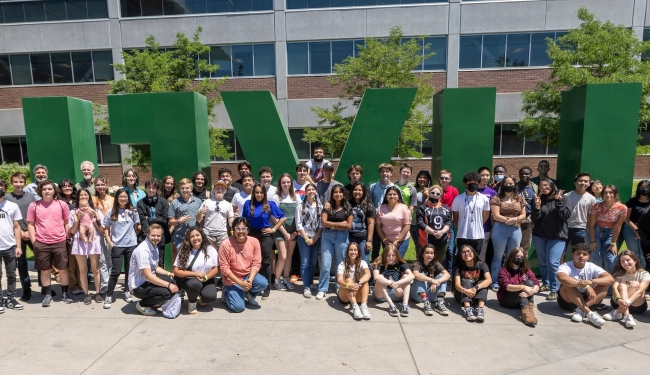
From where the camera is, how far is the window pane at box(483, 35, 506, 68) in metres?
18.6

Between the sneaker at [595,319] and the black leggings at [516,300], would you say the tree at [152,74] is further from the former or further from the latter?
the sneaker at [595,319]

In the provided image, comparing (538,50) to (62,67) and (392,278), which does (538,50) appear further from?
(62,67)

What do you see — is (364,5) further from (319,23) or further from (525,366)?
(525,366)

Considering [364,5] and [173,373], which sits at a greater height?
[364,5]

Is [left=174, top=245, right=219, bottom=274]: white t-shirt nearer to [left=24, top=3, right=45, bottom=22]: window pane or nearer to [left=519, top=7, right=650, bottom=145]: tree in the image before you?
[left=519, top=7, right=650, bottom=145]: tree

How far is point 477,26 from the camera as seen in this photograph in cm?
1844

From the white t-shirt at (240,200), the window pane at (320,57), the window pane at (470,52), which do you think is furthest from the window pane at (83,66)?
the white t-shirt at (240,200)

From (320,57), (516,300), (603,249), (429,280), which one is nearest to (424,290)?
(429,280)

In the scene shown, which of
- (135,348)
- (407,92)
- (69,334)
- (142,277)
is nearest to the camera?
(135,348)

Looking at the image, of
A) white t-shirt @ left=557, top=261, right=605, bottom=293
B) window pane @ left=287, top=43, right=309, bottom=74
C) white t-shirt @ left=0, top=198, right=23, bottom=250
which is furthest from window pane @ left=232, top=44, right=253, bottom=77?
white t-shirt @ left=557, top=261, right=605, bottom=293

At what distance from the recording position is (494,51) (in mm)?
18766

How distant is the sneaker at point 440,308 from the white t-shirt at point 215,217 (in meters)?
3.11

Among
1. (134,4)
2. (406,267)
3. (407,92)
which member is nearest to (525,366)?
(406,267)

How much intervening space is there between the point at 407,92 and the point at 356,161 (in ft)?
4.69
